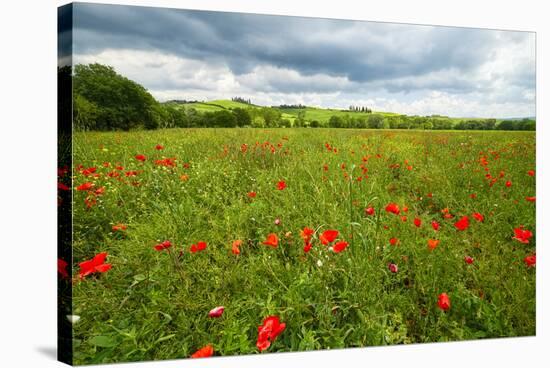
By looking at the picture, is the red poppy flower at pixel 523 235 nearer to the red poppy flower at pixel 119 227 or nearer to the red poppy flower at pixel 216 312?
the red poppy flower at pixel 216 312

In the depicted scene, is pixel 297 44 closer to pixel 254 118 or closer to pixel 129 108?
pixel 254 118

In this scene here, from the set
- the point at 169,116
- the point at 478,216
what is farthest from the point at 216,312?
the point at 478,216

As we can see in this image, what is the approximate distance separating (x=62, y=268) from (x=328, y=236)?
5.10 feet

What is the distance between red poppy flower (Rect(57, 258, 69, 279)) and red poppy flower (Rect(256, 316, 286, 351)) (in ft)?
3.71

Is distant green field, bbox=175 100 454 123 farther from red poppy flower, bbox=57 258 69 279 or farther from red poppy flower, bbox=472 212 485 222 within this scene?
red poppy flower, bbox=57 258 69 279

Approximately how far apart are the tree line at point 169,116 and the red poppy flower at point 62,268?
29.9 inches

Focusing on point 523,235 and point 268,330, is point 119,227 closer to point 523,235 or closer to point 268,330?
point 268,330

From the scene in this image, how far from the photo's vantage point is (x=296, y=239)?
324 cm

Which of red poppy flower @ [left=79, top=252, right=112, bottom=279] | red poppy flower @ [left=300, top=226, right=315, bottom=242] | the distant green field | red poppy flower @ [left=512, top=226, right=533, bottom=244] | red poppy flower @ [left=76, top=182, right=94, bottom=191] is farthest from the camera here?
red poppy flower @ [left=512, top=226, right=533, bottom=244]

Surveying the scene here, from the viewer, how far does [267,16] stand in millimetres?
3357

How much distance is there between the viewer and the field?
2863 mm

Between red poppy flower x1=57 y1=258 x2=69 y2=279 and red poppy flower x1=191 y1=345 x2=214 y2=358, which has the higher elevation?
red poppy flower x1=57 y1=258 x2=69 y2=279

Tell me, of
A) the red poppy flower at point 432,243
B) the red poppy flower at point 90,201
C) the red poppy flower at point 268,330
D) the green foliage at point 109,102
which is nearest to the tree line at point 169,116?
the green foliage at point 109,102

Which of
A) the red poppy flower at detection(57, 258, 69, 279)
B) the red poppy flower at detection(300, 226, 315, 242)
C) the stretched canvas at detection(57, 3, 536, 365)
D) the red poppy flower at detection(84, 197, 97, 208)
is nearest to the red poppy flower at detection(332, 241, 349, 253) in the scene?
the stretched canvas at detection(57, 3, 536, 365)
